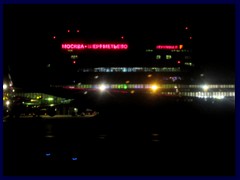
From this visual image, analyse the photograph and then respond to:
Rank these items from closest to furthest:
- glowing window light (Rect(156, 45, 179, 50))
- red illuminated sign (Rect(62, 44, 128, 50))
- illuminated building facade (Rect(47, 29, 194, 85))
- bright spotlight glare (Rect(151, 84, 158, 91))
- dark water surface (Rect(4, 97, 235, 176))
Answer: dark water surface (Rect(4, 97, 235, 176)), bright spotlight glare (Rect(151, 84, 158, 91)), illuminated building facade (Rect(47, 29, 194, 85)), red illuminated sign (Rect(62, 44, 128, 50)), glowing window light (Rect(156, 45, 179, 50))

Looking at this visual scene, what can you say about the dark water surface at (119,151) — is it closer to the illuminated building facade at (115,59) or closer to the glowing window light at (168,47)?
the illuminated building facade at (115,59)

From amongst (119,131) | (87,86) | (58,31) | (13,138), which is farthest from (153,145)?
(58,31)

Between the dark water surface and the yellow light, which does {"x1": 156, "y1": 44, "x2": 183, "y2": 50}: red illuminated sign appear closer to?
the yellow light

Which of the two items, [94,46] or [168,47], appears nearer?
[94,46]

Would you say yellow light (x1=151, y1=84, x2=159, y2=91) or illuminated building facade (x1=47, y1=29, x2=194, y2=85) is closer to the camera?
yellow light (x1=151, y1=84, x2=159, y2=91)

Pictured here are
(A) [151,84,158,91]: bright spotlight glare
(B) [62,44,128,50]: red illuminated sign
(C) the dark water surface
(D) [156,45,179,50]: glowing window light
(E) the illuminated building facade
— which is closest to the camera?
(C) the dark water surface

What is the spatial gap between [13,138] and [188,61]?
2744 inches

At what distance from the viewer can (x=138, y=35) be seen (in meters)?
78.1

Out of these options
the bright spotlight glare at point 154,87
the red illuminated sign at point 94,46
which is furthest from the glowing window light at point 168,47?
the bright spotlight glare at point 154,87

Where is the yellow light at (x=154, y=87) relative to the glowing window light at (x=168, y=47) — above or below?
below

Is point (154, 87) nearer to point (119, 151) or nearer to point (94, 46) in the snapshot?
point (94, 46)

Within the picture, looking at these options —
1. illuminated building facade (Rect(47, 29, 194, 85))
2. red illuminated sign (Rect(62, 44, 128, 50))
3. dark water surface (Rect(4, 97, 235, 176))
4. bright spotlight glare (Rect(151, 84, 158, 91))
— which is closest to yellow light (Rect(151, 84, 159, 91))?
bright spotlight glare (Rect(151, 84, 158, 91))

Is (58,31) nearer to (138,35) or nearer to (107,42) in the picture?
(107,42)

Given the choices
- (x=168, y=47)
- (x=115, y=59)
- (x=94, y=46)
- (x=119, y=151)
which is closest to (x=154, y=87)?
(x=115, y=59)
